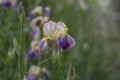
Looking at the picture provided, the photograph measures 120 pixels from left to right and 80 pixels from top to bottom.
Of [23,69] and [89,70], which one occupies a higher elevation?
[23,69]

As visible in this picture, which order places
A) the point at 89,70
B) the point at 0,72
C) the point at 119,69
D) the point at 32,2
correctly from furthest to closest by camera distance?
the point at 119,69, the point at 89,70, the point at 32,2, the point at 0,72

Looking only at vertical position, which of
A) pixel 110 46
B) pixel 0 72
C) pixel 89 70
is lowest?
pixel 110 46

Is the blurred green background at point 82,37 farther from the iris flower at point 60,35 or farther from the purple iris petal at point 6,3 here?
the iris flower at point 60,35

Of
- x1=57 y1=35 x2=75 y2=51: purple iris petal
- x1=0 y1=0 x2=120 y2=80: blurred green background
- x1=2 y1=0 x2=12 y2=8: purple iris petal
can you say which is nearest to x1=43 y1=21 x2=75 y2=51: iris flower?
x1=57 y1=35 x2=75 y2=51: purple iris petal

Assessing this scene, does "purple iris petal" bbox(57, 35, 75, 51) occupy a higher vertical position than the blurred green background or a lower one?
higher

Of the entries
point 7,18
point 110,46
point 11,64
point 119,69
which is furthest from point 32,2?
point 110,46

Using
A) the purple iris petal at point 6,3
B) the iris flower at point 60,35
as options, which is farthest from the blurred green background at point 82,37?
the iris flower at point 60,35

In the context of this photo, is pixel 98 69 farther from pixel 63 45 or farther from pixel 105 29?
pixel 63 45

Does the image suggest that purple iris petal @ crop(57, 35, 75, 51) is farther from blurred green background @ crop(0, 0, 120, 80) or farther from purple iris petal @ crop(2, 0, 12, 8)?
purple iris petal @ crop(2, 0, 12, 8)

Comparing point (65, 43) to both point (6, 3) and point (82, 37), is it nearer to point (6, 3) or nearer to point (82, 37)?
point (6, 3)
